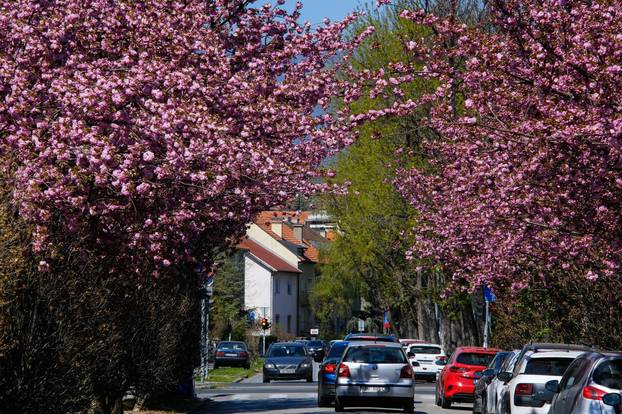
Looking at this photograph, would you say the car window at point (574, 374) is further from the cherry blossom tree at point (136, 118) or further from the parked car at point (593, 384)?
the cherry blossom tree at point (136, 118)

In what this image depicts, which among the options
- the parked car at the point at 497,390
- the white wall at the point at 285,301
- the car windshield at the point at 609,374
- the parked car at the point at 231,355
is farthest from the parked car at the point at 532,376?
the white wall at the point at 285,301

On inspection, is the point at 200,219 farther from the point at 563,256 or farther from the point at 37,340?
the point at 37,340

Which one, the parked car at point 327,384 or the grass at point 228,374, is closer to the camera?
the parked car at point 327,384

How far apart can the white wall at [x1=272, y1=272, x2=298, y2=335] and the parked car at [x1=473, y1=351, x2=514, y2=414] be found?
255 feet

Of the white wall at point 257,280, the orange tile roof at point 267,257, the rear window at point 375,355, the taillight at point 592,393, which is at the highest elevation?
the orange tile roof at point 267,257

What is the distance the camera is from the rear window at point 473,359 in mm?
29672

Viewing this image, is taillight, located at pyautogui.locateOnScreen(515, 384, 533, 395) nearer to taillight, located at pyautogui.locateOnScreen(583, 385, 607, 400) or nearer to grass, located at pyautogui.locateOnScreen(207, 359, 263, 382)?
taillight, located at pyautogui.locateOnScreen(583, 385, 607, 400)

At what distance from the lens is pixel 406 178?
3800 centimetres

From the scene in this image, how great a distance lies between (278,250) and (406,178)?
79467mm

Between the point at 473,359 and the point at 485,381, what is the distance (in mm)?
6363

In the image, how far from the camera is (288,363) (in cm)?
4866

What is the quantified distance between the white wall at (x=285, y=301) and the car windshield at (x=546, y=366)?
275ft

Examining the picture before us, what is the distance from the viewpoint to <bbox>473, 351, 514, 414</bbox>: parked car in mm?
23141

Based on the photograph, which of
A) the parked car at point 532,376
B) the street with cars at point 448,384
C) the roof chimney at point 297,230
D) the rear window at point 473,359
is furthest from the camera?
the roof chimney at point 297,230
